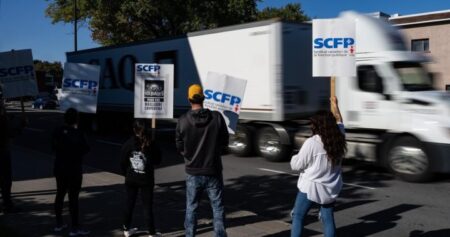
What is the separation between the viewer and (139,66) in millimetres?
8133

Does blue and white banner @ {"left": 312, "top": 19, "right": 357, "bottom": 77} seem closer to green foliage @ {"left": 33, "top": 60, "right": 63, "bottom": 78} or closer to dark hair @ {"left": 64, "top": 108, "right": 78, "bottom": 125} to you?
dark hair @ {"left": 64, "top": 108, "right": 78, "bottom": 125}

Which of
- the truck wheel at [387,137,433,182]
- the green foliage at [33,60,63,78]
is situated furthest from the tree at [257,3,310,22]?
the green foliage at [33,60,63,78]

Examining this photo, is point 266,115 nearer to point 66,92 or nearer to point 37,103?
point 66,92

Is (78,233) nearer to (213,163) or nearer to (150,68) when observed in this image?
(213,163)

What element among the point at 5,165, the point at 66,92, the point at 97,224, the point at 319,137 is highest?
the point at 66,92

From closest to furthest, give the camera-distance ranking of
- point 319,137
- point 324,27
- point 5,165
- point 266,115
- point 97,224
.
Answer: point 319,137
point 97,224
point 5,165
point 324,27
point 266,115

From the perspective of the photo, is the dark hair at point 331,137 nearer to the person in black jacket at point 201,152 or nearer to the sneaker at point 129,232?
the person in black jacket at point 201,152

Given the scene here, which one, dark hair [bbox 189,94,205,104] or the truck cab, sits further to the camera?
the truck cab

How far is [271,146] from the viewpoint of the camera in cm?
1338

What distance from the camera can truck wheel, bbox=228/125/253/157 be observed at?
14.0m

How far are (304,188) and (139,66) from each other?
4028mm

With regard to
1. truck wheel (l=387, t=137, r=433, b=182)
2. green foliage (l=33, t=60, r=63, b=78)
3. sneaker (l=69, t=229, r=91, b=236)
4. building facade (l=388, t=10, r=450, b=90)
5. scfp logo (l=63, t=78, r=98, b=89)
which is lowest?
sneaker (l=69, t=229, r=91, b=236)

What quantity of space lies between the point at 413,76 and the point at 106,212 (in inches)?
288

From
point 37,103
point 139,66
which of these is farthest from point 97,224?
point 37,103
